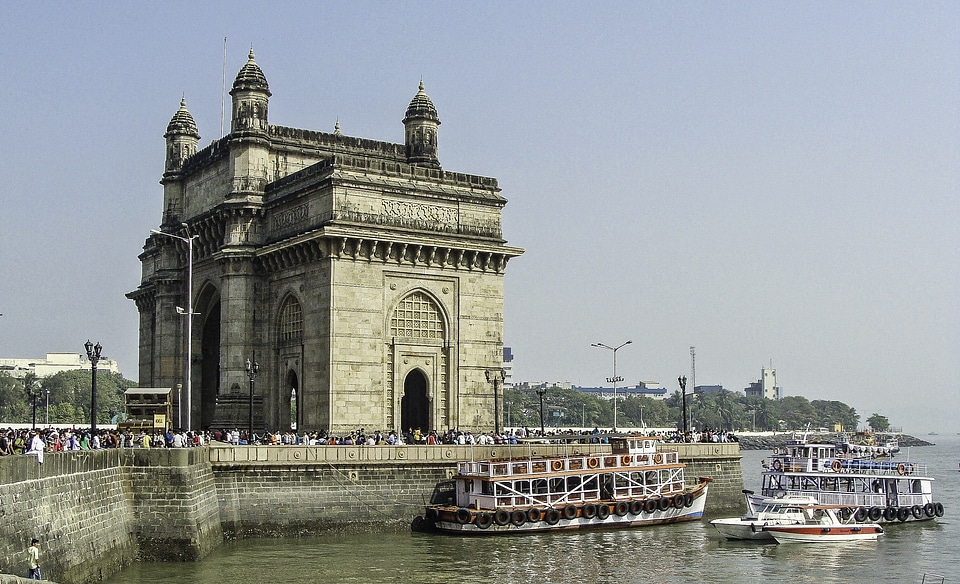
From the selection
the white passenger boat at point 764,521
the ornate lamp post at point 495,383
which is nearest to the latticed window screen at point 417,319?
the ornate lamp post at point 495,383

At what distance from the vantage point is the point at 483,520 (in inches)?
1629

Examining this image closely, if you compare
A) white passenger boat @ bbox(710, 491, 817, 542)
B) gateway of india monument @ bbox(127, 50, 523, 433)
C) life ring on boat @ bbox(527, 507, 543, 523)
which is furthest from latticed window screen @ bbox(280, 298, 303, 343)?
white passenger boat @ bbox(710, 491, 817, 542)

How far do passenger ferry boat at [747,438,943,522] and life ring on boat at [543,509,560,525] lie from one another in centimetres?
941

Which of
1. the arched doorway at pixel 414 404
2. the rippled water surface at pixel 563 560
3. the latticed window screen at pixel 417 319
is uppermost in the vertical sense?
the latticed window screen at pixel 417 319

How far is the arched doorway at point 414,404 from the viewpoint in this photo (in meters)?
53.4

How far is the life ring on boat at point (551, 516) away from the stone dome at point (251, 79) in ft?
82.0

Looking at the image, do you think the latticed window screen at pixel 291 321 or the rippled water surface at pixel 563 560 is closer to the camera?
the rippled water surface at pixel 563 560

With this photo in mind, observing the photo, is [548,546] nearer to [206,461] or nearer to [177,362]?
[206,461]

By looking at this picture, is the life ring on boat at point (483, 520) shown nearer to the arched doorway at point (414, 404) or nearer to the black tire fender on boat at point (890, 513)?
the arched doorway at point (414, 404)

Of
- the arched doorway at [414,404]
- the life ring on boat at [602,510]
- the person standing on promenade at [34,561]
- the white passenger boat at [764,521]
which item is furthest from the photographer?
the arched doorway at [414,404]

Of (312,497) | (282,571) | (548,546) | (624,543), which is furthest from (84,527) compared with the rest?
(624,543)

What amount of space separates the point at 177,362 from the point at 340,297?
18.1 meters

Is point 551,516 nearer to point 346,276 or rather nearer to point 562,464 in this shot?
point 562,464

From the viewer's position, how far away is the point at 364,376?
4919cm
